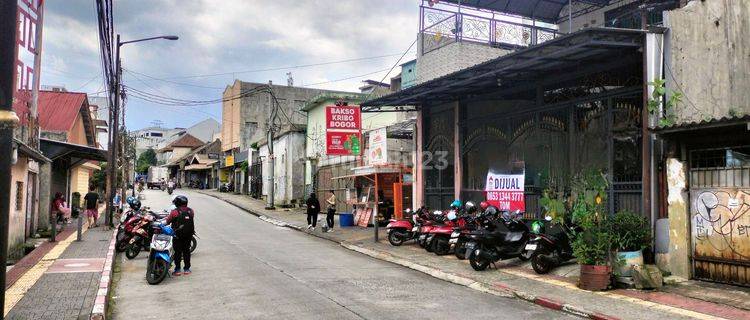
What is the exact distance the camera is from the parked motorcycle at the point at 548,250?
11492 mm

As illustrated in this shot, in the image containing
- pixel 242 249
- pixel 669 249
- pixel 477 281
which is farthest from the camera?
pixel 242 249

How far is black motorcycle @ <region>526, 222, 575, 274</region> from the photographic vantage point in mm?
11492

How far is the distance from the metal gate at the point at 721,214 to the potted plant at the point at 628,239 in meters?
0.83

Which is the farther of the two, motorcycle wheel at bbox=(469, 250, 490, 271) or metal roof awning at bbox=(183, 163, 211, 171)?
metal roof awning at bbox=(183, 163, 211, 171)

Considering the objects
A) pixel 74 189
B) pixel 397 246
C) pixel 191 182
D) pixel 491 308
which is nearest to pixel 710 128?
pixel 491 308

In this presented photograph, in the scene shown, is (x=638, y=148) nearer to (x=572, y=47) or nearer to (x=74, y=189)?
(x=572, y=47)

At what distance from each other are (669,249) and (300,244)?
1081cm

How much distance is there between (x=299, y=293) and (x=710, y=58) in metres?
8.51

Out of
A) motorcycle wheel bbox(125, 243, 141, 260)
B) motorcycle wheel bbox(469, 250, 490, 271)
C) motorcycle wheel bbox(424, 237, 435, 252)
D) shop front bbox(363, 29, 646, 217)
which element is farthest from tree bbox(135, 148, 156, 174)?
motorcycle wheel bbox(469, 250, 490, 271)

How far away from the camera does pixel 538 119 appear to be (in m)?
14.2

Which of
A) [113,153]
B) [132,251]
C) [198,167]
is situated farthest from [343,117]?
[198,167]

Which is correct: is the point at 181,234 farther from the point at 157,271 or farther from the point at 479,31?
the point at 479,31

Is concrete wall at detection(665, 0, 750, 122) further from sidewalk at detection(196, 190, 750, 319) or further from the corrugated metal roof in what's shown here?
sidewalk at detection(196, 190, 750, 319)

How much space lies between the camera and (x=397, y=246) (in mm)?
16875
